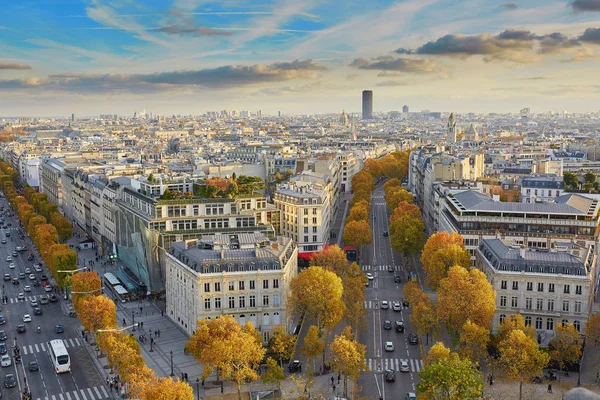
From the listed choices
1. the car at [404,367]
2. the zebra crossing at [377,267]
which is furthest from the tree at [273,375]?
the zebra crossing at [377,267]

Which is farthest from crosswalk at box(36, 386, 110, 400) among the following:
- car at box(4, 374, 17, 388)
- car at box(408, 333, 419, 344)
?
car at box(408, 333, 419, 344)

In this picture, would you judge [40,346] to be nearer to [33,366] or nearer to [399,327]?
[33,366]

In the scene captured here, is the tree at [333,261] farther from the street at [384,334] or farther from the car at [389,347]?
the car at [389,347]

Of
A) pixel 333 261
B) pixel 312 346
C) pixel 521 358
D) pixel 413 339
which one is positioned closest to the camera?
pixel 521 358

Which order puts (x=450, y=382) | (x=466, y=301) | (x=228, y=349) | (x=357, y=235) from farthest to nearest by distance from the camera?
(x=357, y=235) < (x=466, y=301) < (x=228, y=349) < (x=450, y=382)

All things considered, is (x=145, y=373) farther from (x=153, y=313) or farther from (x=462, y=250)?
(x=462, y=250)

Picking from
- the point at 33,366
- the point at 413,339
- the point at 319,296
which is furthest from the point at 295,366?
the point at 33,366
